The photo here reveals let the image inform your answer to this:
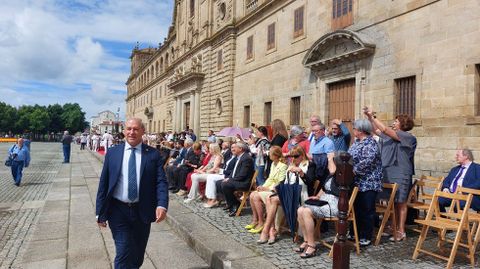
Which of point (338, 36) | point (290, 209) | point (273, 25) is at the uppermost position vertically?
point (273, 25)

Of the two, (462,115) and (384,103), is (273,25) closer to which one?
(384,103)

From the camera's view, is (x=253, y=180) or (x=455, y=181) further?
(x=253, y=180)

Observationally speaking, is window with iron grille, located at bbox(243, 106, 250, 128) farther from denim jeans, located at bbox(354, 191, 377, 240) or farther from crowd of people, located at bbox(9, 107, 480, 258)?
denim jeans, located at bbox(354, 191, 377, 240)

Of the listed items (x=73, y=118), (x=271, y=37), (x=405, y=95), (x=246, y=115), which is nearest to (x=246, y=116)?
(x=246, y=115)

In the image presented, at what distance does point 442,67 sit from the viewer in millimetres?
10406

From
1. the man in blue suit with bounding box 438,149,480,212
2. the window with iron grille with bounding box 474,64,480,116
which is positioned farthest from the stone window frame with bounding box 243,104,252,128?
the man in blue suit with bounding box 438,149,480,212

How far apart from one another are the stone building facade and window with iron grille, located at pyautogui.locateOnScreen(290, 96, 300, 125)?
5 cm

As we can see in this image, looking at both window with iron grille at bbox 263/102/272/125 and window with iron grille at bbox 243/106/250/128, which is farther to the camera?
window with iron grille at bbox 243/106/250/128

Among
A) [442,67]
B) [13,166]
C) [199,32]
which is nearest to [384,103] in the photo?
[442,67]

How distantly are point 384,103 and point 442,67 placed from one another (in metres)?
2.27

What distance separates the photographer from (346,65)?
554 inches

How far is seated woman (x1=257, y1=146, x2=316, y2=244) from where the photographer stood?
5672mm

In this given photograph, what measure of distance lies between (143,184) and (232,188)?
3764mm

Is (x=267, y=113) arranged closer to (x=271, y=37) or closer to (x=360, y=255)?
(x=271, y=37)
